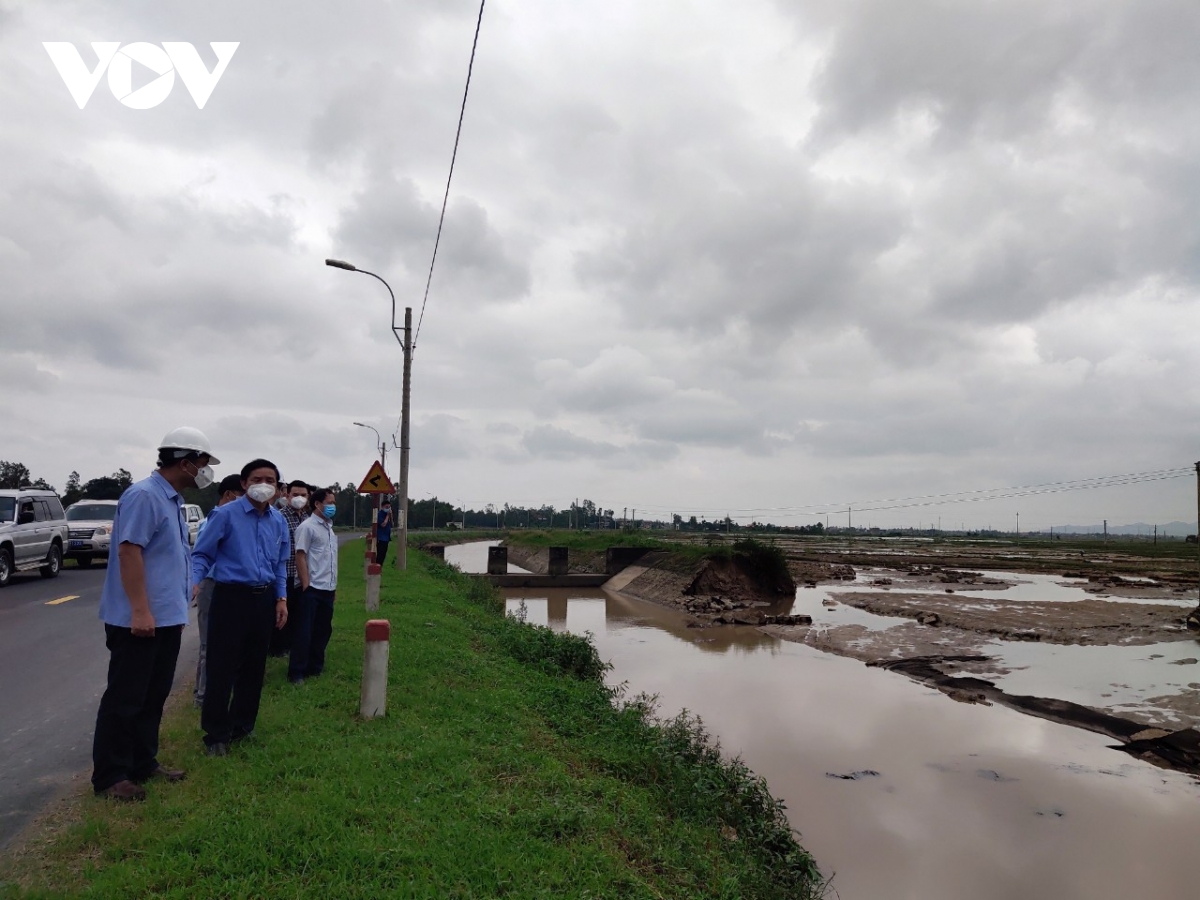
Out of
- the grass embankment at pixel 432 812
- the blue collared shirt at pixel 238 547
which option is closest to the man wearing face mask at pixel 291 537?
the grass embankment at pixel 432 812

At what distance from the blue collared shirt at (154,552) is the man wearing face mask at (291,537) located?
268 cm

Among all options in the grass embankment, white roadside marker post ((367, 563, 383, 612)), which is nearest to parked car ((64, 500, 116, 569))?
white roadside marker post ((367, 563, 383, 612))

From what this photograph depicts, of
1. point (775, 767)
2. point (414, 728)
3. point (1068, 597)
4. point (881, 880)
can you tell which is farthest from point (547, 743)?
point (1068, 597)

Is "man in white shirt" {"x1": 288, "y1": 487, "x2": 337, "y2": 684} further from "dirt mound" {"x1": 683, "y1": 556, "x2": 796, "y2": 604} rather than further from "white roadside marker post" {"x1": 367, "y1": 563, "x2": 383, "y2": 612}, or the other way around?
"dirt mound" {"x1": 683, "y1": 556, "x2": 796, "y2": 604}

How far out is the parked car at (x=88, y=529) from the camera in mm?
20359

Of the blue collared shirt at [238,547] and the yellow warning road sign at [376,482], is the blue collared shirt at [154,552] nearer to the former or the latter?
the blue collared shirt at [238,547]

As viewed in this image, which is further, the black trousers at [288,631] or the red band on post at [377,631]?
the black trousers at [288,631]

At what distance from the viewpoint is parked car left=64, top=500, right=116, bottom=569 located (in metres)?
20.4

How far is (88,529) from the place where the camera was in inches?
808

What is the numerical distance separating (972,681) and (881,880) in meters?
9.68

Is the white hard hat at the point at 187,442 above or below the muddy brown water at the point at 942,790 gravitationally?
above

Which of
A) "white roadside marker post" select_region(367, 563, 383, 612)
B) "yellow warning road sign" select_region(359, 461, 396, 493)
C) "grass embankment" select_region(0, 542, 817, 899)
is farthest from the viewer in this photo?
"yellow warning road sign" select_region(359, 461, 396, 493)

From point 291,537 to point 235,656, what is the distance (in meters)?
2.79

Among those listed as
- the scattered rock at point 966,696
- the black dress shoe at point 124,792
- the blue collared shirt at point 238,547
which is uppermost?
the blue collared shirt at point 238,547
